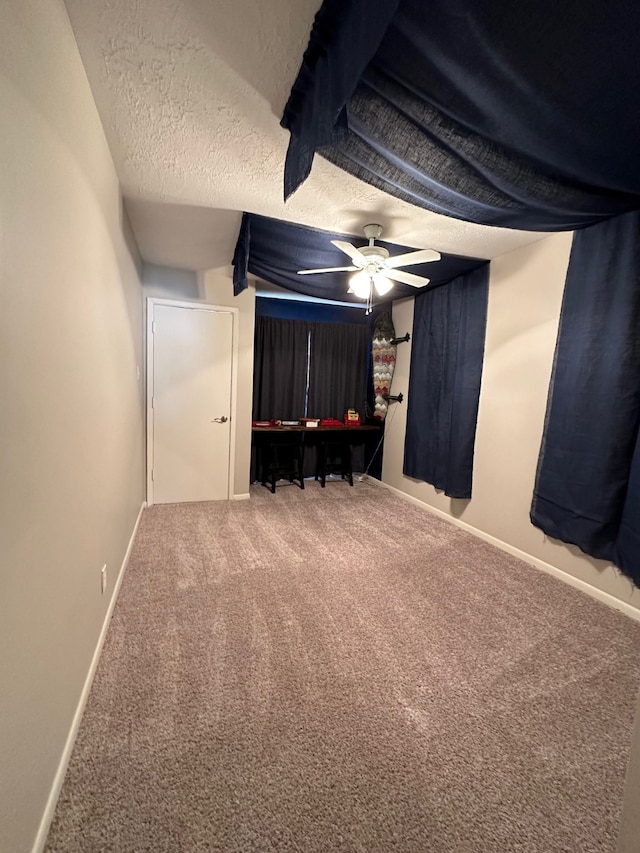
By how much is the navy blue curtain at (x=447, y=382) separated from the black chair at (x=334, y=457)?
912 millimetres

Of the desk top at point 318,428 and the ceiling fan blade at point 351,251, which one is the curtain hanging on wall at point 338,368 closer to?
the desk top at point 318,428

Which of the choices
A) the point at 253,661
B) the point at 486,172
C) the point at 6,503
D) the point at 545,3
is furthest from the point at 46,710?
the point at 486,172

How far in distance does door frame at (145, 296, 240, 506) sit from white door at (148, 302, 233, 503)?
2cm

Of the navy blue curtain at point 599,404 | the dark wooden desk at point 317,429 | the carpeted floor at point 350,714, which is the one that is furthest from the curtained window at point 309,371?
the navy blue curtain at point 599,404

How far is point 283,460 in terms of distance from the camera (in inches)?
185

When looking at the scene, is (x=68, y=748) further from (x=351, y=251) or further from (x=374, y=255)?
(x=374, y=255)

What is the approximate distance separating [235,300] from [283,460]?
6.93 feet

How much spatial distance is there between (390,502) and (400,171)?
3.29 meters

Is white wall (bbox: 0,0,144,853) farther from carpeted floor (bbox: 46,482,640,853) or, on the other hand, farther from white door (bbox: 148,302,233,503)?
white door (bbox: 148,302,233,503)

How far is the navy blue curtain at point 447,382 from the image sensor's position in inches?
128

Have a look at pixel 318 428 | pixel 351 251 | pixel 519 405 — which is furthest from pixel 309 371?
pixel 519 405

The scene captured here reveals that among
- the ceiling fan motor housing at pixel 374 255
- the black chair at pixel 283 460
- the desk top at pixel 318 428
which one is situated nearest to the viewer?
the ceiling fan motor housing at pixel 374 255

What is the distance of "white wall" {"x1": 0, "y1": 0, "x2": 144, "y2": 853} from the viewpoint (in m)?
0.81

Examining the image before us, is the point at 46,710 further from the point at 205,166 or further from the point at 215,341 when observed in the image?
the point at 215,341
